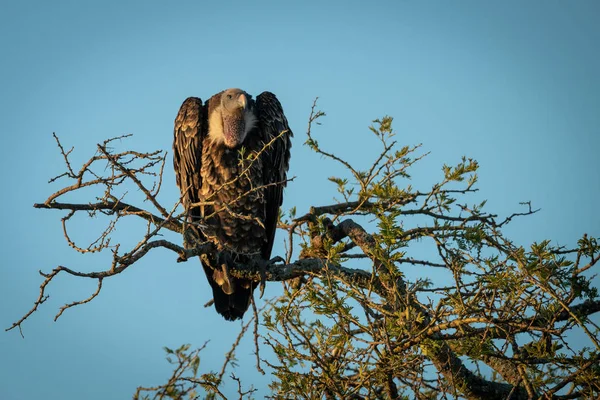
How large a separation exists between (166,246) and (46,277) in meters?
1.03

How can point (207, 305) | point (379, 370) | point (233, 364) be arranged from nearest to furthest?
1. point (379, 370)
2. point (233, 364)
3. point (207, 305)

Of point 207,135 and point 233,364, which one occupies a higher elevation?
point 207,135

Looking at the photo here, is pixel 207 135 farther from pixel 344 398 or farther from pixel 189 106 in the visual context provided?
pixel 344 398

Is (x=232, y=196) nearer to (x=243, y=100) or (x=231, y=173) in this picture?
(x=231, y=173)

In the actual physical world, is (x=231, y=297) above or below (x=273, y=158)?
below

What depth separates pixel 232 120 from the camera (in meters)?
7.98

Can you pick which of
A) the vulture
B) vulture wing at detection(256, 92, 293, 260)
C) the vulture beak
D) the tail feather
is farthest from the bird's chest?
the vulture beak

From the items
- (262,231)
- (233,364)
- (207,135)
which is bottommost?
(233,364)

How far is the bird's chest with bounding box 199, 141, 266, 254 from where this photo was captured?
791 cm

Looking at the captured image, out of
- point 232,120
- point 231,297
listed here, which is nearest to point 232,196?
point 232,120

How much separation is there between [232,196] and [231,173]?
0.86ft

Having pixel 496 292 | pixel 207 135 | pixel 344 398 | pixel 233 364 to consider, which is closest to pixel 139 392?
pixel 233 364

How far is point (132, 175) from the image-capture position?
16.3ft

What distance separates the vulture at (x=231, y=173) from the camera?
26.1 feet
